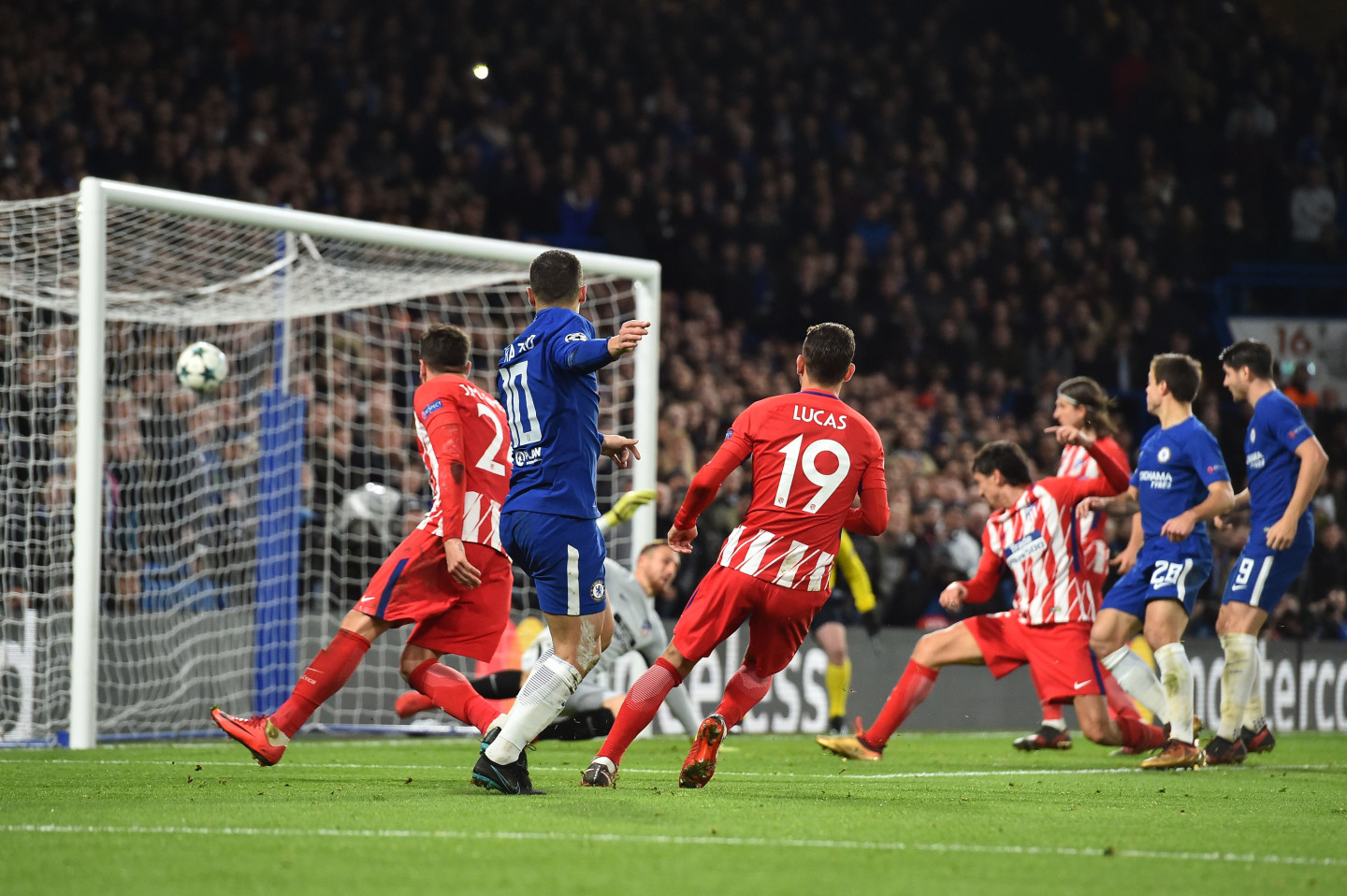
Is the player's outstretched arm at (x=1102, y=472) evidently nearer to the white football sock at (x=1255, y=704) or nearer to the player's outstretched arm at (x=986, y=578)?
the player's outstretched arm at (x=986, y=578)

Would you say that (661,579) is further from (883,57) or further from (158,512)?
(883,57)

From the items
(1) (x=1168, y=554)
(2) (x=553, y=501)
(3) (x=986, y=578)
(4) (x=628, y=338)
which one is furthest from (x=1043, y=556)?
(4) (x=628, y=338)

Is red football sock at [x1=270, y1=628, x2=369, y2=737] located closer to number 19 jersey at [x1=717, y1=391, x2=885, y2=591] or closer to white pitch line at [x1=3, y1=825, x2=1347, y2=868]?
number 19 jersey at [x1=717, y1=391, x2=885, y2=591]

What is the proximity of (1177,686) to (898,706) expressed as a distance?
1.42 m

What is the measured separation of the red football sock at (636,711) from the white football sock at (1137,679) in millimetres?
3380

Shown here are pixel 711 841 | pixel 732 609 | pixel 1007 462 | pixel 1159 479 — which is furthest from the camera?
pixel 1007 462

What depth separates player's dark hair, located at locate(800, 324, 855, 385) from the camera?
21.0ft

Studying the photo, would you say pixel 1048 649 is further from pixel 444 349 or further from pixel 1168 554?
pixel 444 349

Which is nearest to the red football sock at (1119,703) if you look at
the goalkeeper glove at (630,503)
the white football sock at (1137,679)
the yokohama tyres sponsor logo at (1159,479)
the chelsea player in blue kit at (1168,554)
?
the white football sock at (1137,679)

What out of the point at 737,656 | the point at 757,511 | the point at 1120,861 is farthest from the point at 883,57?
the point at 1120,861

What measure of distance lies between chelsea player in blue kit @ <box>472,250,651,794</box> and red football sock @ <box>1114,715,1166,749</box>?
4.21 metres

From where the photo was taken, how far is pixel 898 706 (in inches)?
334

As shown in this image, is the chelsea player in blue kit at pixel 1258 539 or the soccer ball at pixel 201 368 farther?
the soccer ball at pixel 201 368

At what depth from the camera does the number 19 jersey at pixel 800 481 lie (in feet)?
20.8
